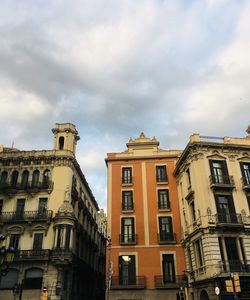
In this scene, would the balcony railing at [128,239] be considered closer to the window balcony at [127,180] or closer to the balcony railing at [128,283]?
the balcony railing at [128,283]

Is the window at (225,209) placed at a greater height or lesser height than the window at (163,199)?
lesser

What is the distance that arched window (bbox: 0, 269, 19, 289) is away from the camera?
112ft

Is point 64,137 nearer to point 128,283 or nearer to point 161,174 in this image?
point 161,174

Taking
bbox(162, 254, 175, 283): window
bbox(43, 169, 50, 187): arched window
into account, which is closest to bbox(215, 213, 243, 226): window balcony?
bbox(162, 254, 175, 283): window

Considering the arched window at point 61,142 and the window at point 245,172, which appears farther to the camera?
the arched window at point 61,142

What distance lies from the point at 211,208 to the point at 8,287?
23.9 m

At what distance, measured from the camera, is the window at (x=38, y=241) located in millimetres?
36003

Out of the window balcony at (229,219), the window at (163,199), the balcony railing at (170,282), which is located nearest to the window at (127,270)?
the balcony railing at (170,282)

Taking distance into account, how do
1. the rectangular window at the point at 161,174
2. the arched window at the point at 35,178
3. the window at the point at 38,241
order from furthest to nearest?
the arched window at the point at 35,178 < the rectangular window at the point at 161,174 < the window at the point at 38,241

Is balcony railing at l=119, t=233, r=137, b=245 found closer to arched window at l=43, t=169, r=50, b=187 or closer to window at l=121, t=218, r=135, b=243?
window at l=121, t=218, r=135, b=243

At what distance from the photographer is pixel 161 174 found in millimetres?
39781

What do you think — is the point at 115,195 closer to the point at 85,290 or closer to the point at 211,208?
the point at 211,208

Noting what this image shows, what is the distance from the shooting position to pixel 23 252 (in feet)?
116

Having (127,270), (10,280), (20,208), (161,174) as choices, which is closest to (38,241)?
(10,280)
